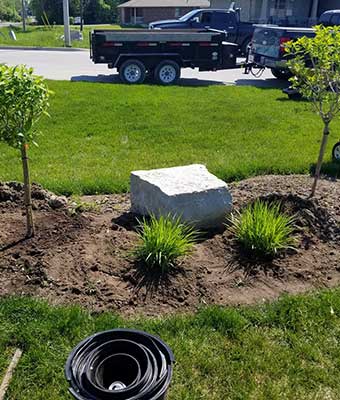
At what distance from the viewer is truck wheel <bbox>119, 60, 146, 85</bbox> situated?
13914mm

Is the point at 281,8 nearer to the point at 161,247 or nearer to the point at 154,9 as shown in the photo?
the point at 154,9

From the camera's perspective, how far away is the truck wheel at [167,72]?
14125 millimetres

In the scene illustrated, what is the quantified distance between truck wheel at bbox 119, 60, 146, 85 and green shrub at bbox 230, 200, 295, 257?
397 inches

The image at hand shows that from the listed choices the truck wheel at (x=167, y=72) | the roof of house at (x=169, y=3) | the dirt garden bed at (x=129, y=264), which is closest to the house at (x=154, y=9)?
the roof of house at (x=169, y=3)

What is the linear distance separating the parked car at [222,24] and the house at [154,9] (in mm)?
30606

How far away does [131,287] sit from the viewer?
161 inches

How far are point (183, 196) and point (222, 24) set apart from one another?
16999mm

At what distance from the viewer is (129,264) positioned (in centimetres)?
435

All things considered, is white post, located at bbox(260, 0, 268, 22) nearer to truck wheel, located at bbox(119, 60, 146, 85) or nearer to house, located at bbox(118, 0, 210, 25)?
house, located at bbox(118, 0, 210, 25)

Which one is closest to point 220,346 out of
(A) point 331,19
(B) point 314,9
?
(A) point 331,19

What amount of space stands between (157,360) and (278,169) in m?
4.77

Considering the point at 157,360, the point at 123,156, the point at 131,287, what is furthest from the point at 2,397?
the point at 123,156

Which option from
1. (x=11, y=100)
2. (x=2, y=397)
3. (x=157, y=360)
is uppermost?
(x=11, y=100)

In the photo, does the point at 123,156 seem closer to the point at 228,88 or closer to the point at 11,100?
the point at 11,100
